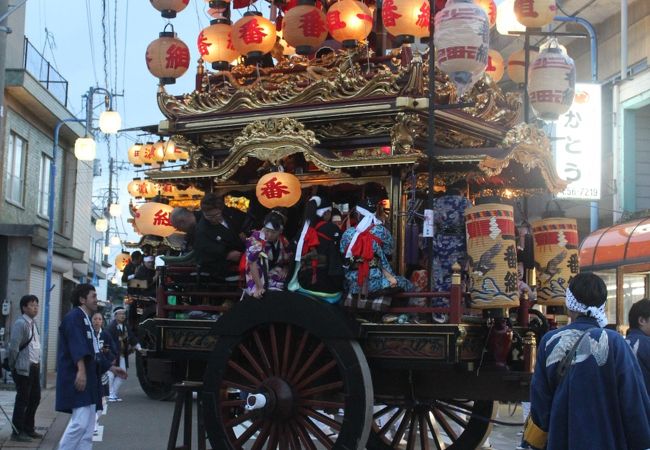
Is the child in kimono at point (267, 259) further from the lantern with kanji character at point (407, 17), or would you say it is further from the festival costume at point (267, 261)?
the lantern with kanji character at point (407, 17)

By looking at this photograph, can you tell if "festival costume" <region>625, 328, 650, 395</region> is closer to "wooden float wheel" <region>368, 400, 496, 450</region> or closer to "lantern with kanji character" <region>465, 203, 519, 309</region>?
"lantern with kanji character" <region>465, 203, 519, 309</region>

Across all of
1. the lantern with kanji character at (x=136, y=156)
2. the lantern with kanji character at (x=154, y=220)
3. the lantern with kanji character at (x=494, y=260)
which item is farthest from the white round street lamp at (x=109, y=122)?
the lantern with kanji character at (x=494, y=260)

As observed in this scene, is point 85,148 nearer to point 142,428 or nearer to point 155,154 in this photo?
point 155,154

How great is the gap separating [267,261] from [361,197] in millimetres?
1539

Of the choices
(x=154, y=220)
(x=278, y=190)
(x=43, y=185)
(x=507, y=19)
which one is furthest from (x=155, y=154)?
(x=278, y=190)

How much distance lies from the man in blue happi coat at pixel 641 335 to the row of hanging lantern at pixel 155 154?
43.4 ft

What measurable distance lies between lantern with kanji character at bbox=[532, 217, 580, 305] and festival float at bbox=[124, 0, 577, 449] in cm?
2

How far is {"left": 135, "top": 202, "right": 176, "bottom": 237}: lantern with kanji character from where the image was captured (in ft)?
41.6

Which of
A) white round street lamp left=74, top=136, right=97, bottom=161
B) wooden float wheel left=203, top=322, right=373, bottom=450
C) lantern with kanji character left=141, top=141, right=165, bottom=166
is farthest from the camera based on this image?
white round street lamp left=74, top=136, right=97, bottom=161

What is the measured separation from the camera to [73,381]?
8086 millimetres

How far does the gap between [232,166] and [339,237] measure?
60.8 inches

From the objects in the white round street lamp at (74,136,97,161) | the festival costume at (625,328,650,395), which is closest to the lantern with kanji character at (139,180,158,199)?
the white round street lamp at (74,136,97,161)

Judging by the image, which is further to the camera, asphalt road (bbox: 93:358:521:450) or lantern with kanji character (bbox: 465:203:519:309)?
asphalt road (bbox: 93:358:521:450)

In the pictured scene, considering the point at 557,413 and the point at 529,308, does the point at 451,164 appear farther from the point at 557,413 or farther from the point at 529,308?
the point at 557,413
